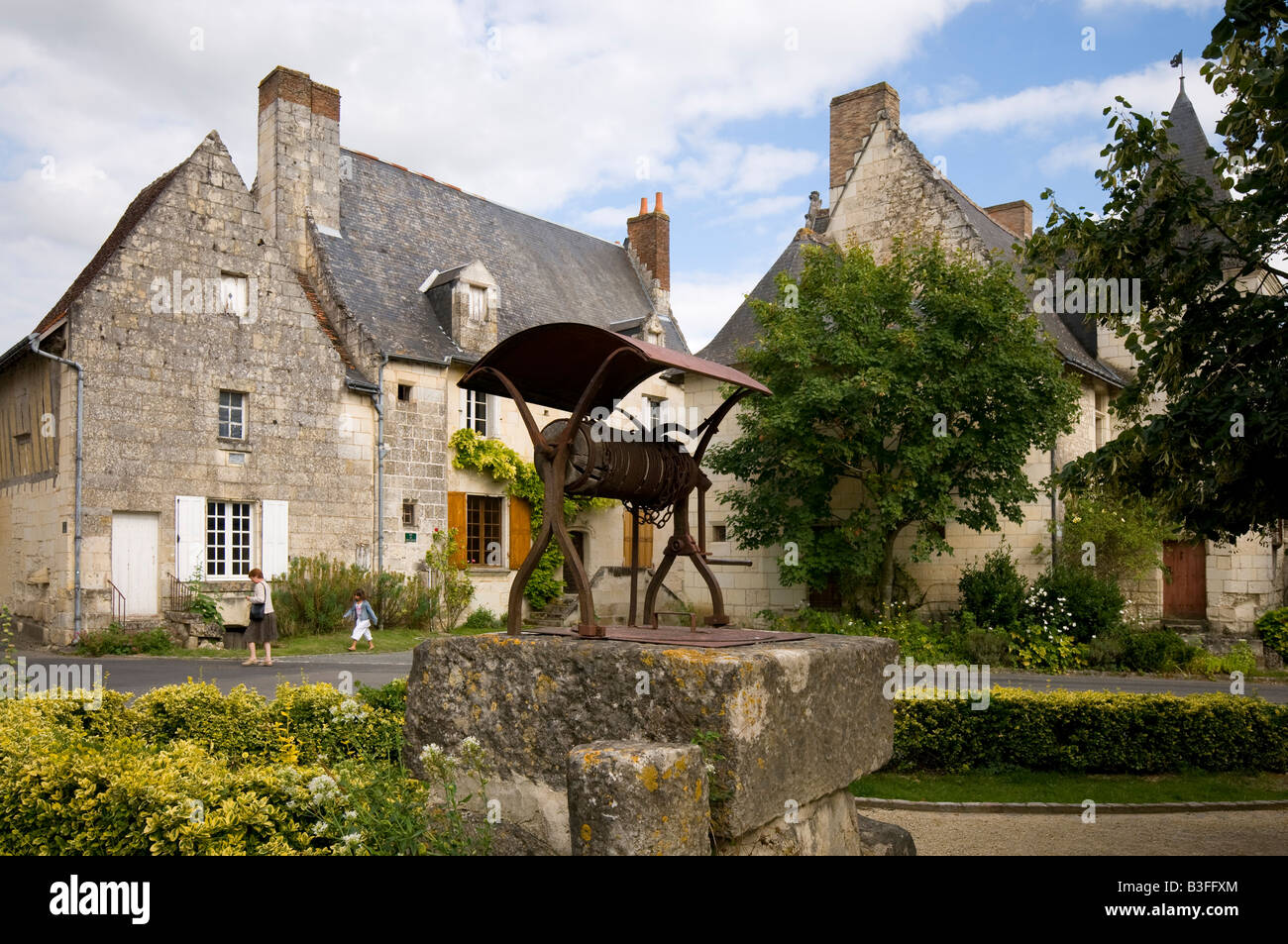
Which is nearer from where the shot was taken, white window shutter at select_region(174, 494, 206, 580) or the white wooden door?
the white wooden door

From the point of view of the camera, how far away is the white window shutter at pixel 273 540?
1809 centimetres

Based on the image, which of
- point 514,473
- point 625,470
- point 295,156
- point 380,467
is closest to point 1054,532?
point 514,473

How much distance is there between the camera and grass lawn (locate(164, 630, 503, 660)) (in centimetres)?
1595

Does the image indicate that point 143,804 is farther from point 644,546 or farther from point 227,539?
point 644,546

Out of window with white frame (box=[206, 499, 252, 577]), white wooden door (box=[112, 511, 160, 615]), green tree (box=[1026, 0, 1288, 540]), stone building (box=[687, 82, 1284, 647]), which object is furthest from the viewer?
window with white frame (box=[206, 499, 252, 577])

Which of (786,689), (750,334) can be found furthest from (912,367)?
(786,689)

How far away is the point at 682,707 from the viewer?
3.79m

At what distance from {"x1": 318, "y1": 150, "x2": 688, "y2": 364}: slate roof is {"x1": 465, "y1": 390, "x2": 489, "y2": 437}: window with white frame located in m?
0.95

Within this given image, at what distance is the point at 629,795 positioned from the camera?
3.34 m

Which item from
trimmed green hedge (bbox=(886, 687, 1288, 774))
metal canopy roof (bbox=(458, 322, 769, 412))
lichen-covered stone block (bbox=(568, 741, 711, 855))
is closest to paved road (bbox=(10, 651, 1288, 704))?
trimmed green hedge (bbox=(886, 687, 1288, 774))

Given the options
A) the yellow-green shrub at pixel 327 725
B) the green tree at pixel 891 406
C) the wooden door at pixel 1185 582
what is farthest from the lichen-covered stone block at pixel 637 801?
the wooden door at pixel 1185 582

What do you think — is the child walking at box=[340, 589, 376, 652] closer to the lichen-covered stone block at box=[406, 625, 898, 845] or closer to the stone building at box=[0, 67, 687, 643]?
the stone building at box=[0, 67, 687, 643]

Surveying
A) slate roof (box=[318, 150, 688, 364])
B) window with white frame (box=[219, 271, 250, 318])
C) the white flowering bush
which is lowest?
the white flowering bush

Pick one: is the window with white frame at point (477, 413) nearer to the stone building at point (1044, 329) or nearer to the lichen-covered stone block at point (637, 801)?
the stone building at point (1044, 329)
